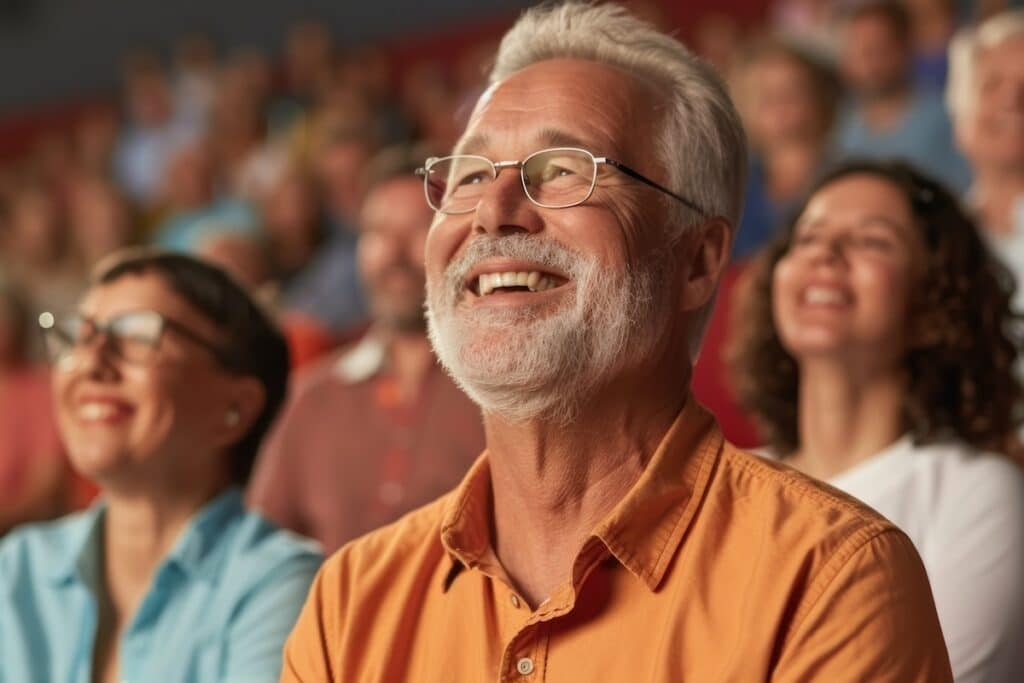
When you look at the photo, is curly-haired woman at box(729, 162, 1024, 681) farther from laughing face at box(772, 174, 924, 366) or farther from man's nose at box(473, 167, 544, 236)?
man's nose at box(473, 167, 544, 236)

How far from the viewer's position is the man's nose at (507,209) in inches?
50.1

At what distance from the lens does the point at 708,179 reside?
1.36 metres

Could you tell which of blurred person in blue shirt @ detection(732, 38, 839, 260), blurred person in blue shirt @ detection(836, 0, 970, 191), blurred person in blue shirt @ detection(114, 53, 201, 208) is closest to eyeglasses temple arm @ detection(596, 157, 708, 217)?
blurred person in blue shirt @ detection(732, 38, 839, 260)

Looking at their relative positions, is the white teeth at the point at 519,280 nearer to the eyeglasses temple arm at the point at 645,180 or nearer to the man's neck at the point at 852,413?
the eyeglasses temple arm at the point at 645,180

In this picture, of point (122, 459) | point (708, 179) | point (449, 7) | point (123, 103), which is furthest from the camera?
point (123, 103)

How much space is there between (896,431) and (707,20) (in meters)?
3.97

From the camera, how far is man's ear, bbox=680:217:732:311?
4.50 feet

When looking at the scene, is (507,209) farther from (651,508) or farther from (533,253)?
(651,508)

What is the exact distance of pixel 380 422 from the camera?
266 cm

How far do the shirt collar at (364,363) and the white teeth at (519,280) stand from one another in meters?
1.47

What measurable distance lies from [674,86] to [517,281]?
0.84 feet

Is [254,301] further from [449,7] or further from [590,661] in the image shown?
[449,7]

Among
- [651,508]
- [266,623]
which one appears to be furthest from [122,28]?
[651,508]

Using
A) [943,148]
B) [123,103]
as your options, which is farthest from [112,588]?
[123,103]
